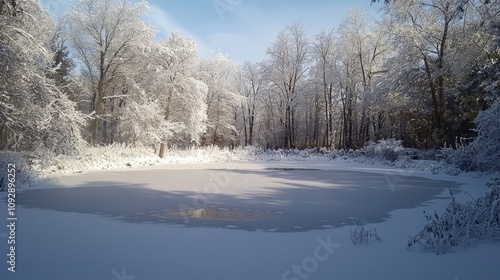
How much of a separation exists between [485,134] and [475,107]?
966 cm

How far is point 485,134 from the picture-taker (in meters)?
10.8

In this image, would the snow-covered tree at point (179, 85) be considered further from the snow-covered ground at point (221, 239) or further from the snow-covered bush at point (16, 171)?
the snow-covered ground at point (221, 239)

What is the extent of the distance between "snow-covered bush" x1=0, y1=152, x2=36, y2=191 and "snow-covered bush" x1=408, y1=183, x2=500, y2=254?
983cm

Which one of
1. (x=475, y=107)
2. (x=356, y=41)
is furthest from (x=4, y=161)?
(x=356, y=41)

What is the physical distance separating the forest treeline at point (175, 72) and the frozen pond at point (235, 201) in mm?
3463

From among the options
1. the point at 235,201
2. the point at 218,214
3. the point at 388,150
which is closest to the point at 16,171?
the point at 235,201

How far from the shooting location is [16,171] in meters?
9.93

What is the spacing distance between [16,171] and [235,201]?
6.63m

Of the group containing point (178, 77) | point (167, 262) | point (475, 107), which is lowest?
point (167, 262)

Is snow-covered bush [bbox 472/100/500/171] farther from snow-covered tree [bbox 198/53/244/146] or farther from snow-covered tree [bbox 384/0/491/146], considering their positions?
snow-covered tree [bbox 198/53/244/146]

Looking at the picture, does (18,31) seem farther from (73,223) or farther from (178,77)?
(178,77)

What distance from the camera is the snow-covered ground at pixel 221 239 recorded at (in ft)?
12.4

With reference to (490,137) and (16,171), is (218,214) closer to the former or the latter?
(16,171)

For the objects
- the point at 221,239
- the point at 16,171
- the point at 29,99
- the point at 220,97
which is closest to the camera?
the point at 221,239
